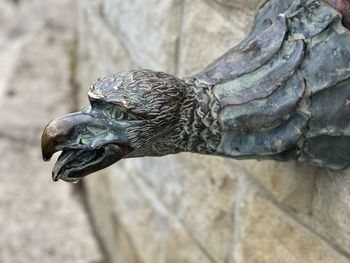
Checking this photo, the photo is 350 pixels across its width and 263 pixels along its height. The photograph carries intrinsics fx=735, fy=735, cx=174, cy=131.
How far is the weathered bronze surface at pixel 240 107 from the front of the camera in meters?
0.81

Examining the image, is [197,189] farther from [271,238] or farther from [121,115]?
[121,115]

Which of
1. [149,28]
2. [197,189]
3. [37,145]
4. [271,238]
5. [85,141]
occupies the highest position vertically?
[85,141]

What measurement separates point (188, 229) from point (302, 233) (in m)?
0.47

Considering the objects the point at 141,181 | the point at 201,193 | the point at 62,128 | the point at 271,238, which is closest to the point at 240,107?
the point at 62,128

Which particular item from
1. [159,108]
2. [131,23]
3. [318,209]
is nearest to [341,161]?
[318,209]

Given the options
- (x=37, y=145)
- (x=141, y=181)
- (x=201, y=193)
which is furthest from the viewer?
(x=37, y=145)

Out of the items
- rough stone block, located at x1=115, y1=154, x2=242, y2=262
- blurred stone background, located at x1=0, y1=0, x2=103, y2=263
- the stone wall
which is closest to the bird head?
the stone wall

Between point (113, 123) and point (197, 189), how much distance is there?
27.8 inches

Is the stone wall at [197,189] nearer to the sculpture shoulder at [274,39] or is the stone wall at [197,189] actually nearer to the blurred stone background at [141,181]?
the blurred stone background at [141,181]

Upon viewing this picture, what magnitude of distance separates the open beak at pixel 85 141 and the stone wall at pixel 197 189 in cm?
35

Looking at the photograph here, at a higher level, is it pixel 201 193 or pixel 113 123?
pixel 113 123

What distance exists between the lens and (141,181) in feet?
5.94

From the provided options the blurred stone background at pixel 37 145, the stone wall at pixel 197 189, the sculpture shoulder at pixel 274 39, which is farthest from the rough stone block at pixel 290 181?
the blurred stone background at pixel 37 145

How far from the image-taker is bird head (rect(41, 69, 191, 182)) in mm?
803
